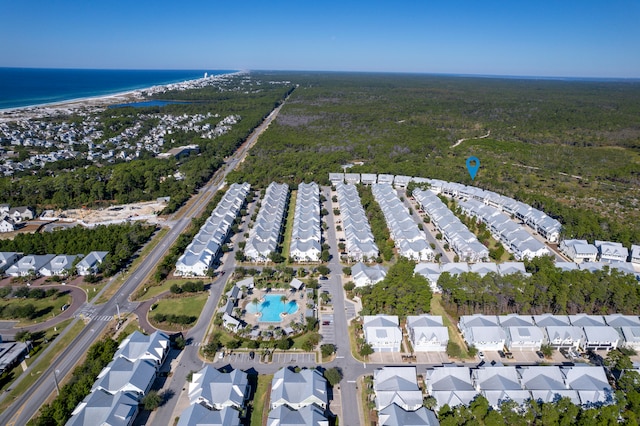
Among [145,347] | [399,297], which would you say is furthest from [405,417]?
[145,347]

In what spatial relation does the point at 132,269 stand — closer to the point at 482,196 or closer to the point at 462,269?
the point at 462,269

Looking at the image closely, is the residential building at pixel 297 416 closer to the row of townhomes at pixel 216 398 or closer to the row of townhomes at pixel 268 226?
the row of townhomes at pixel 216 398

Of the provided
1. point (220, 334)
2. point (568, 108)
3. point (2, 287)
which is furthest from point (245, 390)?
point (568, 108)

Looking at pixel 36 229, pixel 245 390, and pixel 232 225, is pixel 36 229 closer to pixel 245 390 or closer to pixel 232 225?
pixel 232 225

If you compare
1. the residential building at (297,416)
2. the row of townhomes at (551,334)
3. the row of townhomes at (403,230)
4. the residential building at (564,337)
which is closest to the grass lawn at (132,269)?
the residential building at (297,416)

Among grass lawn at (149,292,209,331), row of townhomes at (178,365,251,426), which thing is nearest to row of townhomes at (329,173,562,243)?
grass lawn at (149,292,209,331)

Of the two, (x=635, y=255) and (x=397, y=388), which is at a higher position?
(x=635, y=255)
